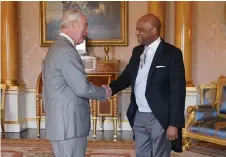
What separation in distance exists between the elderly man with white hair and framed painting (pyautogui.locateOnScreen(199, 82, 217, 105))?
3.56 metres

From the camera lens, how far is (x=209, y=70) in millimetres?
6543

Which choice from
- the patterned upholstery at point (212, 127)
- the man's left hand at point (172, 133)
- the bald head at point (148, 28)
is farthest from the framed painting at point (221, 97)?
the bald head at point (148, 28)

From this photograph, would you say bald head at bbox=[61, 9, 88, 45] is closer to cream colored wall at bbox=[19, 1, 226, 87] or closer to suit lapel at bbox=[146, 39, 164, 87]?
suit lapel at bbox=[146, 39, 164, 87]

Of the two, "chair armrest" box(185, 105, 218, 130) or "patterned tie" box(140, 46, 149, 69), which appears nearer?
"patterned tie" box(140, 46, 149, 69)

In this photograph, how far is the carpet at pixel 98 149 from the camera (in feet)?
14.8

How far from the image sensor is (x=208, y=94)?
219 inches

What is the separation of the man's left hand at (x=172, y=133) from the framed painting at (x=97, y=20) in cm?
426

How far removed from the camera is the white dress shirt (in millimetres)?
2562

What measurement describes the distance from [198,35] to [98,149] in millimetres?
2973

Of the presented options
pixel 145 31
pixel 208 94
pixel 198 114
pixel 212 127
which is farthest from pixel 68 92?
pixel 208 94

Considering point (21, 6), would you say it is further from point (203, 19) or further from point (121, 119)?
point (203, 19)

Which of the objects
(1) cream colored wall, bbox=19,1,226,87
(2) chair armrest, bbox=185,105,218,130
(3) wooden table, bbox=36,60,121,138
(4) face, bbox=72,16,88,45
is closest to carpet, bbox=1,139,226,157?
(2) chair armrest, bbox=185,105,218,130

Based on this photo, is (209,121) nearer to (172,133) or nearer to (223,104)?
(223,104)

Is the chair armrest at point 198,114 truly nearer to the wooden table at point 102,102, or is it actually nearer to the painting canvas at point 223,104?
the painting canvas at point 223,104
